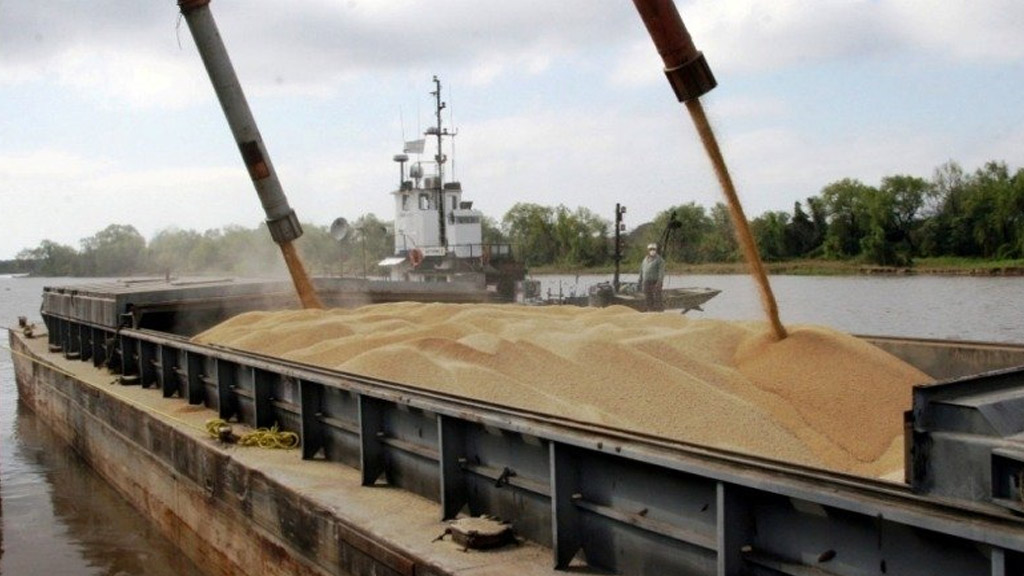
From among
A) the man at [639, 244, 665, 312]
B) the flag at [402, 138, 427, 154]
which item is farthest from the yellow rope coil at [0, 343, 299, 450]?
the flag at [402, 138, 427, 154]

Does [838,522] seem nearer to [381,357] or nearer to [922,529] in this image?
[922,529]

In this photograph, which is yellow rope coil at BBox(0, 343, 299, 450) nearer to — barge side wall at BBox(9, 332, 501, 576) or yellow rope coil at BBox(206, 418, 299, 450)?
yellow rope coil at BBox(206, 418, 299, 450)

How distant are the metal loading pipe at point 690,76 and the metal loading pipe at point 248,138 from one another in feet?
20.9

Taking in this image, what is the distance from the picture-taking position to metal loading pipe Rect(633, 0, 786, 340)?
19.5 ft

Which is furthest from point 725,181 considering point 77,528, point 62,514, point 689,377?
point 62,514

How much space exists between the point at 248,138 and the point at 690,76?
22.1 ft

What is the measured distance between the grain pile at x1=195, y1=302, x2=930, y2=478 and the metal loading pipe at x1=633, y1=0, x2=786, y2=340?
2.48ft

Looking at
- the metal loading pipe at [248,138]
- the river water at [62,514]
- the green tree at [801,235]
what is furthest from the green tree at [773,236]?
the metal loading pipe at [248,138]

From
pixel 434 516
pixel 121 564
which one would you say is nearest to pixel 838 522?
pixel 434 516

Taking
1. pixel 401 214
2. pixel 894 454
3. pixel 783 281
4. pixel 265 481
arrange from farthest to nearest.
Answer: pixel 783 281, pixel 401 214, pixel 265 481, pixel 894 454

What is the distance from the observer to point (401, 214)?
26.9 metres

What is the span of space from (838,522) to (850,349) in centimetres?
312

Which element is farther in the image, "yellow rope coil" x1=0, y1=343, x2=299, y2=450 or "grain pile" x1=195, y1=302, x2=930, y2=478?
"yellow rope coil" x1=0, y1=343, x2=299, y2=450

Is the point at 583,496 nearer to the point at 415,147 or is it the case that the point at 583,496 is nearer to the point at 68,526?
the point at 68,526
